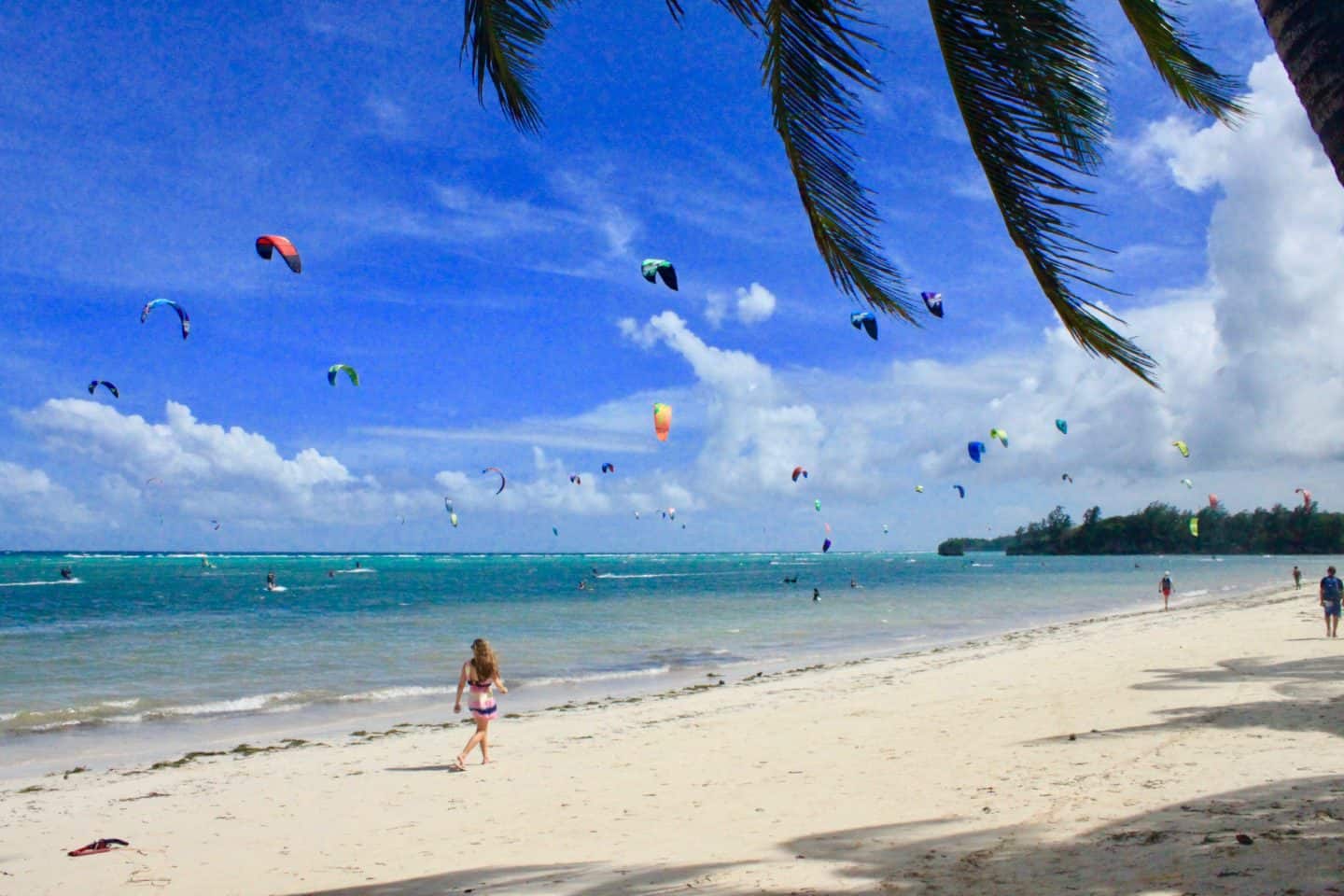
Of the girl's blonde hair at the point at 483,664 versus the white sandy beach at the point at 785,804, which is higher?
the girl's blonde hair at the point at 483,664

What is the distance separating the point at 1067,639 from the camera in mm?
20641

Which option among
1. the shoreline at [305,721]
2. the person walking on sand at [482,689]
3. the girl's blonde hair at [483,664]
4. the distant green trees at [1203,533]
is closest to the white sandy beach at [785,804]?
the person walking on sand at [482,689]

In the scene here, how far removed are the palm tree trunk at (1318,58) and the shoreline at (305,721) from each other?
1213cm

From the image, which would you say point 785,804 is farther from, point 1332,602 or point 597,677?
point 1332,602

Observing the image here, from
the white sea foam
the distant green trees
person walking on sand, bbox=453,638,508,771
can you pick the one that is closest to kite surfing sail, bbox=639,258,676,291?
person walking on sand, bbox=453,638,508,771

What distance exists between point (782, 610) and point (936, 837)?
108 feet

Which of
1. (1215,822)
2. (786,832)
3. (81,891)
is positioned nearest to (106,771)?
(81,891)

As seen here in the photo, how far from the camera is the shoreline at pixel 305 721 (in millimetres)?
11578

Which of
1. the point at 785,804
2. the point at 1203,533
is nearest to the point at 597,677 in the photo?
the point at 785,804

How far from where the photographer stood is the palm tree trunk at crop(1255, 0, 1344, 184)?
2686 mm

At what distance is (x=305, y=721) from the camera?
14.0 m

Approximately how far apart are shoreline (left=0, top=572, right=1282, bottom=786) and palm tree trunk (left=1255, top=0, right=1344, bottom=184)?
12127 millimetres

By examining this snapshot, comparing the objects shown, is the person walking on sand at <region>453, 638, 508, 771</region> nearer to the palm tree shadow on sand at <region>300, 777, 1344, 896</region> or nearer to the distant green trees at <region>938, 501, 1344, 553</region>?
the palm tree shadow on sand at <region>300, 777, 1344, 896</region>

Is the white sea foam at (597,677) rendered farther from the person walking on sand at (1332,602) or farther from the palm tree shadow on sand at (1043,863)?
the palm tree shadow on sand at (1043,863)
